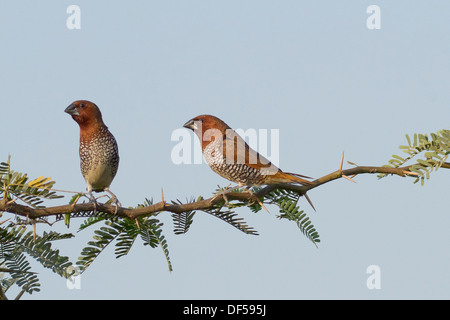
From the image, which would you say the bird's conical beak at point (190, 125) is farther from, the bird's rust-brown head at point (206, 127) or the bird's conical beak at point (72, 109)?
the bird's conical beak at point (72, 109)

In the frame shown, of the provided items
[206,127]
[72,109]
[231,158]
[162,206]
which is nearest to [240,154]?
[231,158]

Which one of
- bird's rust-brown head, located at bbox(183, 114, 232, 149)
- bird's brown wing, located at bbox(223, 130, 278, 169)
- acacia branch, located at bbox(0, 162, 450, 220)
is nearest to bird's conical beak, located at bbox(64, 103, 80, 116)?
bird's rust-brown head, located at bbox(183, 114, 232, 149)

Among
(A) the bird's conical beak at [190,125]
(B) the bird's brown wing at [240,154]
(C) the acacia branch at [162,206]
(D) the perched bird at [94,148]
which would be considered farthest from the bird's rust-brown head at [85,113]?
(C) the acacia branch at [162,206]

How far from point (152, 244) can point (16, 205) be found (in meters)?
1.05

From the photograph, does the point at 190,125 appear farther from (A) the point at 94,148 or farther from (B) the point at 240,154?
(A) the point at 94,148

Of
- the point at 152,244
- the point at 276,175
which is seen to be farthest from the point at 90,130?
the point at 152,244

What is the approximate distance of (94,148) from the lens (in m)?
6.14

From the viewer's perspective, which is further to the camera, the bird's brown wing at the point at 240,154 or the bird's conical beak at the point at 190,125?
the bird's conical beak at the point at 190,125

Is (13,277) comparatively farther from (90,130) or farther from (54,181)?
(90,130)

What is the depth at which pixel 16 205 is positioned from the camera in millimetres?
3145

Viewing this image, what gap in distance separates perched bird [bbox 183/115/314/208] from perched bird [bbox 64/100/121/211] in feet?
2.77

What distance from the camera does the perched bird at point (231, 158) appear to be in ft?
18.0

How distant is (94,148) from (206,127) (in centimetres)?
111
